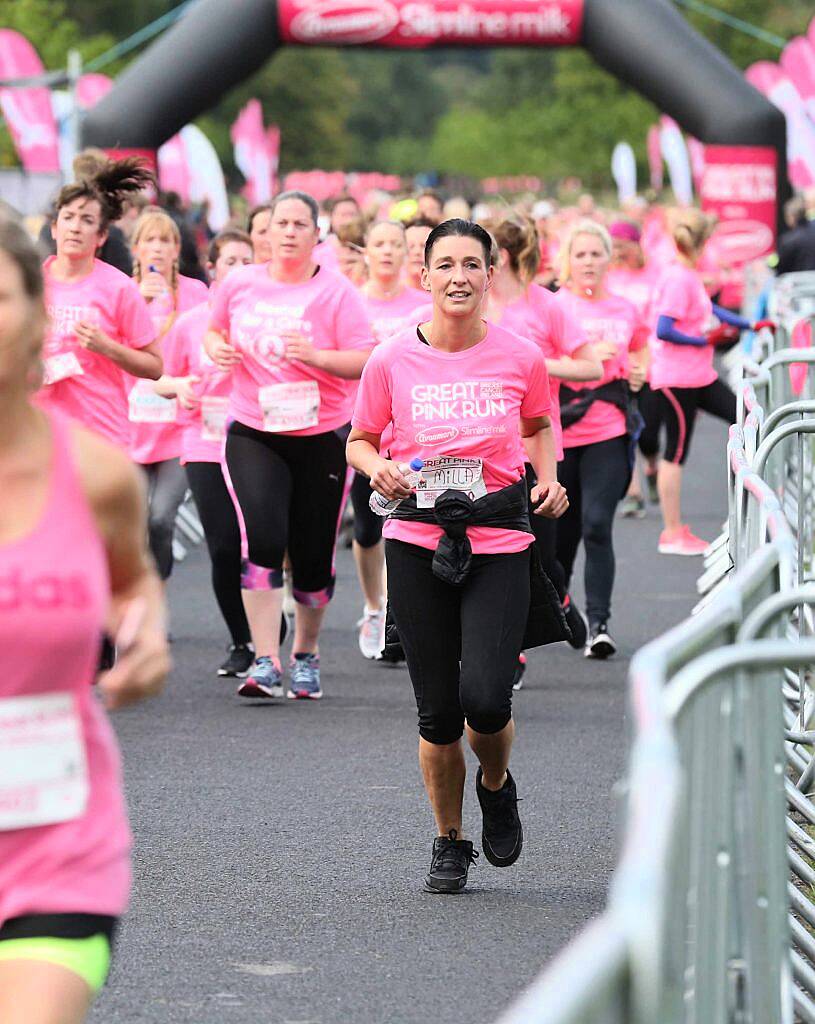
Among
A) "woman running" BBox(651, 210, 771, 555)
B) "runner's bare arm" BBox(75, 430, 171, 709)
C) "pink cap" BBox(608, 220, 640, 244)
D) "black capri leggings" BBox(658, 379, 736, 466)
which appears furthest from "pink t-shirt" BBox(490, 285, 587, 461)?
"pink cap" BBox(608, 220, 640, 244)

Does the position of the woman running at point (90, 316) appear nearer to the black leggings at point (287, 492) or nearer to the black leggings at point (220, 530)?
the black leggings at point (287, 492)

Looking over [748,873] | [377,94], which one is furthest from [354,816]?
[377,94]

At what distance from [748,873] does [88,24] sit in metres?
94.1

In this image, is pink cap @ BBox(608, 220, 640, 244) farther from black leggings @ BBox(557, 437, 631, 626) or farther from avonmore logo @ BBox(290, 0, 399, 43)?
avonmore logo @ BBox(290, 0, 399, 43)

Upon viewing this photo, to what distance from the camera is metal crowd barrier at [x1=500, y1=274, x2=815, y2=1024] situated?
2.13 m

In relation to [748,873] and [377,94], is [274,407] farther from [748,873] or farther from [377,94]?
[377,94]

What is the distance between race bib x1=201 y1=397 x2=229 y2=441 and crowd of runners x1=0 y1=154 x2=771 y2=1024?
0.06 ft

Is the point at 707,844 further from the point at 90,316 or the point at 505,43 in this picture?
the point at 505,43

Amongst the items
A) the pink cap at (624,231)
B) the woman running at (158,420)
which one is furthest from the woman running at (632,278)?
the woman running at (158,420)

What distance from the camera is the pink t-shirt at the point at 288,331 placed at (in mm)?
8523

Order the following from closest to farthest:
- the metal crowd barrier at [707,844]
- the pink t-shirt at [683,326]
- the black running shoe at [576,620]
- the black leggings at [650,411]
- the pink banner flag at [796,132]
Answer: the metal crowd barrier at [707,844], the black running shoe at [576,620], the pink t-shirt at [683,326], the black leggings at [650,411], the pink banner flag at [796,132]

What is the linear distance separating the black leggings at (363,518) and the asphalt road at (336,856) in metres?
0.55

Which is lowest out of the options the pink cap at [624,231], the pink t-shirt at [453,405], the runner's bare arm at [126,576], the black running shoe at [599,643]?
the black running shoe at [599,643]

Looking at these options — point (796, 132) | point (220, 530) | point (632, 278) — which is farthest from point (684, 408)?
point (796, 132)
